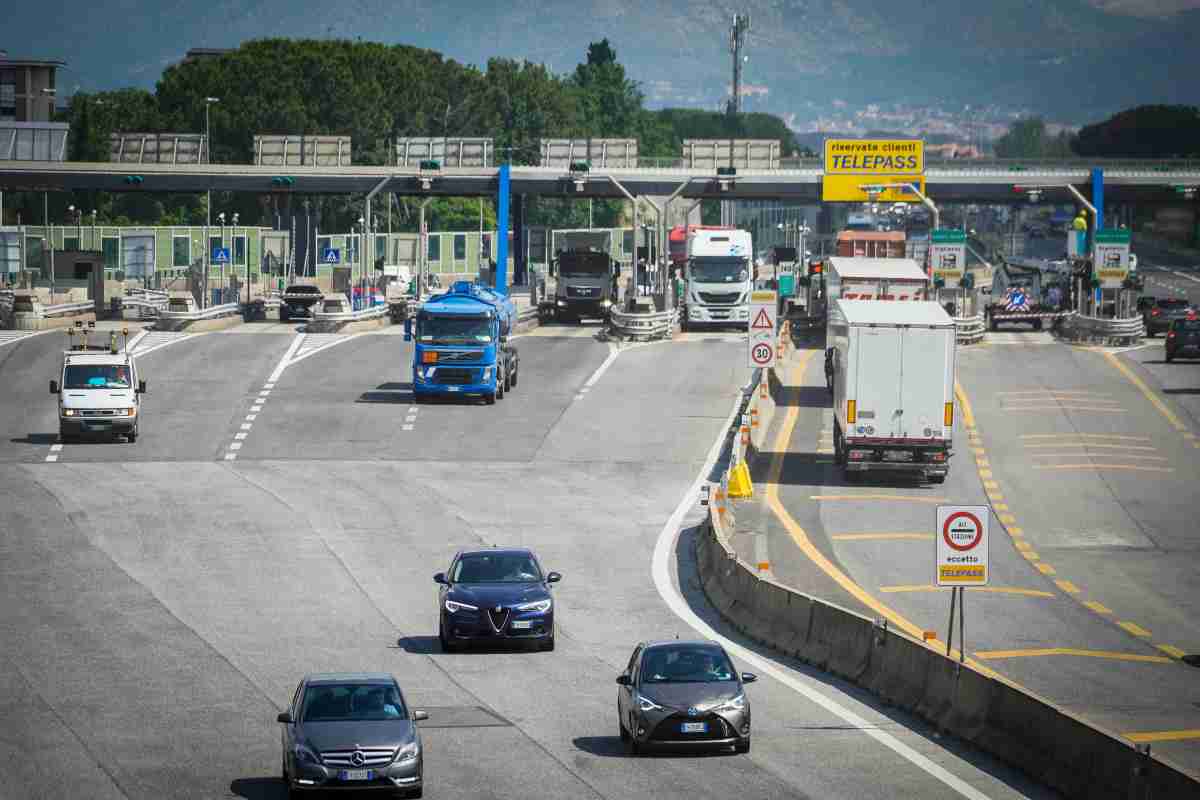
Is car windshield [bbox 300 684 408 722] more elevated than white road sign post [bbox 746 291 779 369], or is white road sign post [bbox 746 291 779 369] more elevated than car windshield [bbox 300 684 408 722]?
white road sign post [bbox 746 291 779 369]

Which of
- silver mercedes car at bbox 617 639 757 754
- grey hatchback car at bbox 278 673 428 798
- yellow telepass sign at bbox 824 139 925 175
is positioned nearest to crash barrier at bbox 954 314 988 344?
yellow telepass sign at bbox 824 139 925 175

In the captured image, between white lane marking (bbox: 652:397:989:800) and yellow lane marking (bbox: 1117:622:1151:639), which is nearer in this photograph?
white lane marking (bbox: 652:397:989:800)

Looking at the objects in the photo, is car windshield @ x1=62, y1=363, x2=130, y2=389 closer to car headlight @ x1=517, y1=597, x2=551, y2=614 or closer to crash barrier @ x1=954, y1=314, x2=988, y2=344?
car headlight @ x1=517, y1=597, x2=551, y2=614

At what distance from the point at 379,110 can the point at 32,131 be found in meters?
49.3

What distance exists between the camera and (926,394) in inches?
1731

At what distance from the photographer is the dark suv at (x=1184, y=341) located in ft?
222

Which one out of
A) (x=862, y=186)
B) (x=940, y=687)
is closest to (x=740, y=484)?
(x=940, y=687)

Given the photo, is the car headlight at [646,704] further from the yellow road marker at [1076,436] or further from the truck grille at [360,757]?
the yellow road marker at [1076,436]

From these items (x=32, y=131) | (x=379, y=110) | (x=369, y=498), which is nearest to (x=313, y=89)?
(x=379, y=110)

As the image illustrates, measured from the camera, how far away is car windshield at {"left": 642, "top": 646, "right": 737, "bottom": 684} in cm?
2136

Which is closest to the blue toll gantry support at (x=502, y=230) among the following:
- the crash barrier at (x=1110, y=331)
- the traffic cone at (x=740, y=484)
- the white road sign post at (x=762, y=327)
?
the crash barrier at (x=1110, y=331)

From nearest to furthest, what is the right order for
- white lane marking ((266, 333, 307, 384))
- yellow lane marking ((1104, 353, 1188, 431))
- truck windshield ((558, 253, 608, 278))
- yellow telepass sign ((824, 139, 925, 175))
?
1. yellow lane marking ((1104, 353, 1188, 431))
2. white lane marking ((266, 333, 307, 384))
3. truck windshield ((558, 253, 608, 278))
4. yellow telepass sign ((824, 139, 925, 175))

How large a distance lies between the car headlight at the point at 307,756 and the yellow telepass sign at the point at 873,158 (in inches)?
2873

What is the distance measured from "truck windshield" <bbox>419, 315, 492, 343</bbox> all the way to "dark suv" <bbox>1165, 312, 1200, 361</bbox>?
1055 inches
